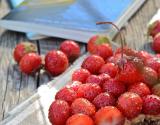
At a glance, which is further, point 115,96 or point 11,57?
point 11,57

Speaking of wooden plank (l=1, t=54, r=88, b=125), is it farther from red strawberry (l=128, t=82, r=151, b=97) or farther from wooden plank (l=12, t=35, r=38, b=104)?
red strawberry (l=128, t=82, r=151, b=97)

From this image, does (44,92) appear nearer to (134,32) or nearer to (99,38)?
(99,38)

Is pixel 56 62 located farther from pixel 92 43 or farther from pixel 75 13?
pixel 75 13

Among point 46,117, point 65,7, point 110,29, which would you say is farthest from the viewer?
point 65,7

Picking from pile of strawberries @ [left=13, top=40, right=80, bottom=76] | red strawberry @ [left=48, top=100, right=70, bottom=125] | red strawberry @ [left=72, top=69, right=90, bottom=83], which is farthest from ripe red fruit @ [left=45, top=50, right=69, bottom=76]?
red strawberry @ [left=48, top=100, right=70, bottom=125]

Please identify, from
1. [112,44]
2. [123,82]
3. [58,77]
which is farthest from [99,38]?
[123,82]

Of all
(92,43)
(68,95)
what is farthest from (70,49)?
(68,95)
